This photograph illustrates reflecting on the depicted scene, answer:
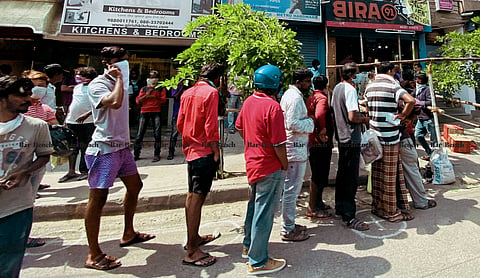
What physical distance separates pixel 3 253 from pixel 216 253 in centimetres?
177

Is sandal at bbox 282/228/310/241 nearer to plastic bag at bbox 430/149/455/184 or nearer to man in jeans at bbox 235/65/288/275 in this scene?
man in jeans at bbox 235/65/288/275

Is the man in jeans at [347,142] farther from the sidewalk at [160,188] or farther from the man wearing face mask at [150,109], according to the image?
the man wearing face mask at [150,109]

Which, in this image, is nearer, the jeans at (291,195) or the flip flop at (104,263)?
the flip flop at (104,263)

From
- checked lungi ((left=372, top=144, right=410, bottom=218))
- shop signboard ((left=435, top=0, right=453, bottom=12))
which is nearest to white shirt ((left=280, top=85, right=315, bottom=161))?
checked lungi ((left=372, top=144, right=410, bottom=218))

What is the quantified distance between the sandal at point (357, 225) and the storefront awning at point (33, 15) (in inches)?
308

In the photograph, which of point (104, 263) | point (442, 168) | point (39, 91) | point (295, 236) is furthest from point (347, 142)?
point (39, 91)

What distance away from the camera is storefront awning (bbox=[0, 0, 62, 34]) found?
664 cm

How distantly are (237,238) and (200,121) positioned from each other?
1.49 m

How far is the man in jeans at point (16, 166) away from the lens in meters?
1.90

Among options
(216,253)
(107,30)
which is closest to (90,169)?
(216,253)

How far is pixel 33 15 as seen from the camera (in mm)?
6898

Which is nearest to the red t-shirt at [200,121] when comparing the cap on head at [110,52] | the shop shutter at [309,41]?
→ the cap on head at [110,52]

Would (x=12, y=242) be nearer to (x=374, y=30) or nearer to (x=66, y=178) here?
(x=66, y=178)

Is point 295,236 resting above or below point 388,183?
below
